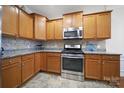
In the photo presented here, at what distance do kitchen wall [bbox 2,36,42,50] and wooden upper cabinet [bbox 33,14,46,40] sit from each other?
33cm

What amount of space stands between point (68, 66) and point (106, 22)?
1.53 meters

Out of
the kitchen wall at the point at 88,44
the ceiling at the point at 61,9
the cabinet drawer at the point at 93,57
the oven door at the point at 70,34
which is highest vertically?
the ceiling at the point at 61,9

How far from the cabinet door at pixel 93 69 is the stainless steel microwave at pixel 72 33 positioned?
74cm

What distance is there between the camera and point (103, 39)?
323 cm

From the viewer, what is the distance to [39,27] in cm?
364

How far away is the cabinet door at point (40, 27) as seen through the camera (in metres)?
3.53

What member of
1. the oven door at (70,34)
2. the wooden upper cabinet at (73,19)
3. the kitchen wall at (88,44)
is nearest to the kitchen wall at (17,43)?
the kitchen wall at (88,44)

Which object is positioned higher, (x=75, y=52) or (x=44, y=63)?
(x=75, y=52)

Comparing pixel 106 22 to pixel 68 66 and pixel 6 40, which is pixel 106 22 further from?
pixel 6 40

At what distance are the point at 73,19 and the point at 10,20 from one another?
5.61ft

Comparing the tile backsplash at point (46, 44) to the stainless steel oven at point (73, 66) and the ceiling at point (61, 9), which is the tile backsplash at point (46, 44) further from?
the ceiling at point (61, 9)

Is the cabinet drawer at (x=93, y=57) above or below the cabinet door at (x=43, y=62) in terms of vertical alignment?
above

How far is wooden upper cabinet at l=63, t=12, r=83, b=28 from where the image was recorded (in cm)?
326
